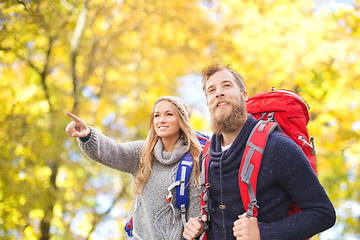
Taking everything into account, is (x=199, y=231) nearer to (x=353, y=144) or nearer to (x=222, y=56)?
(x=353, y=144)

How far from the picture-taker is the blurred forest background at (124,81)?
20.9 ft

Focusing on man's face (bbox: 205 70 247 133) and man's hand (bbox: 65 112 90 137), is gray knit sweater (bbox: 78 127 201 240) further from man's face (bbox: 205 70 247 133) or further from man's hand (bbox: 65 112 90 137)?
man's face (bbox: 205 70 247 133)

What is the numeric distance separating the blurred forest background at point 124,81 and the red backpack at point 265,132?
4.40 metres

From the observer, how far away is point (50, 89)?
307 inches

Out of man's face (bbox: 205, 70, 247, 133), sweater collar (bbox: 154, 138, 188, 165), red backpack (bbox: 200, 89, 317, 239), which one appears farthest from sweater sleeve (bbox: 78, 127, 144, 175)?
man's face (bbox: 205, 70, 247, 133)

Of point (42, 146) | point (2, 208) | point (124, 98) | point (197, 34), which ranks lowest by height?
point (2, 208)

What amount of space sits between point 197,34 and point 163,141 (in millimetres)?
6964

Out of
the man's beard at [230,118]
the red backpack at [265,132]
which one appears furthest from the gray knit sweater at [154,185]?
the man's beard at [230,118]

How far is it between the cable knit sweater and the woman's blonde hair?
0.72 metres

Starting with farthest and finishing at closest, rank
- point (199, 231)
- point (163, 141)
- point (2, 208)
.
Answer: point (2, 208) < point (163, 141) < point (199, 231)

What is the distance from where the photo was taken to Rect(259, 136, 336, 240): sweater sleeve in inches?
68.8

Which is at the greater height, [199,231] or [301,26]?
[301,26]

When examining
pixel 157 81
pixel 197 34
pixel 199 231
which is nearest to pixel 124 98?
pixel 157 81

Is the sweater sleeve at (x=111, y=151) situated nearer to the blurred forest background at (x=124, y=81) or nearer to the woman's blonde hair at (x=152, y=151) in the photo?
the woman's blonde hair at (x=152, y=151)
